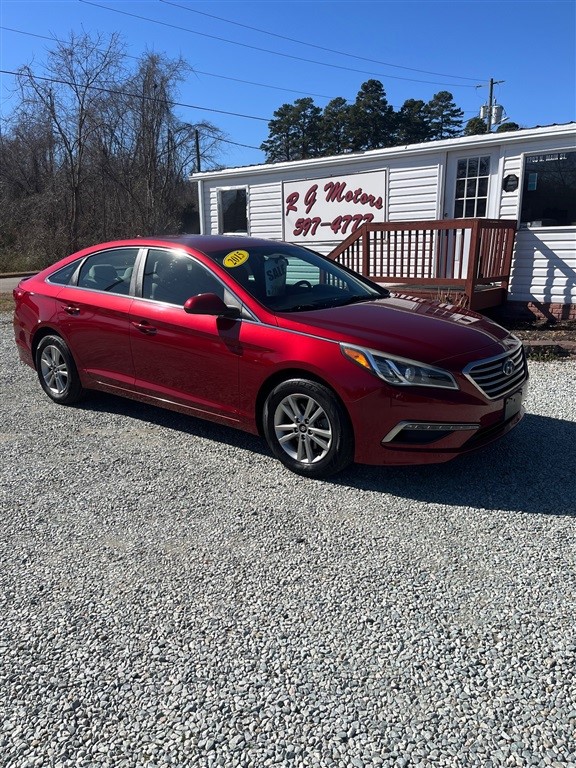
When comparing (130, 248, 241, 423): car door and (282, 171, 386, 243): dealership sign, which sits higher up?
(282, 171, 386, 243): dealership sign


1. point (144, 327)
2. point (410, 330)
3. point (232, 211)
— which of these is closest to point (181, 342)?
point (144, 327)

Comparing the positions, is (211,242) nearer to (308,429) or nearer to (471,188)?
(308,429)

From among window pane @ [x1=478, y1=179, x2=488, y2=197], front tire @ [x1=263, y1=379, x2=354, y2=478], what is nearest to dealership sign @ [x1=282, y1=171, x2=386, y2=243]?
window pane @ [x1=478, y1=179, x2=488, y2=197]

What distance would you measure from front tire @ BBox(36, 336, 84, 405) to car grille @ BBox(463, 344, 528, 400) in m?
3.52

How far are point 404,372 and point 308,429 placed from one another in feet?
2.44

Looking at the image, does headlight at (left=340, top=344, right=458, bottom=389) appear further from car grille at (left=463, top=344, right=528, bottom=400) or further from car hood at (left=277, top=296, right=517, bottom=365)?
car grille at (left=463, top=344, right=528, bottom=400)

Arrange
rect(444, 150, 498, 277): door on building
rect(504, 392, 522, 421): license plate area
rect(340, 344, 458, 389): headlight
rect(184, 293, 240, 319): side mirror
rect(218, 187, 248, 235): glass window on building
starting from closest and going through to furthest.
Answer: rect(340, 344, 458, 389): headlight → rect(504, 392, 522, 421): license plate area → rect(184, 293, 240, 319): side mirror → rect(444, 150, 498, 277): door on building → rect(218, 187, 248, 235): glass window on building

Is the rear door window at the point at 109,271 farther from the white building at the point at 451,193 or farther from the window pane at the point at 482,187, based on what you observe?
the window pane at the point at 482,187

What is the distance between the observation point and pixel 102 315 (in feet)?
16.4

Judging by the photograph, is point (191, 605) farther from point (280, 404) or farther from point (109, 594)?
point (280, 404)

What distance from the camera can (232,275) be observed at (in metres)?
4.42

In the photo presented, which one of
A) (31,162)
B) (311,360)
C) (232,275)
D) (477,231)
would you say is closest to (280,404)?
(311,360)

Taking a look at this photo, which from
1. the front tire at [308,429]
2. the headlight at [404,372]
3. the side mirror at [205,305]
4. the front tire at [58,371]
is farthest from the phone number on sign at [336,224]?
the headlight at [404,372]

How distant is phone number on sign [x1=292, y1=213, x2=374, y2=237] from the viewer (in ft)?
37.5
